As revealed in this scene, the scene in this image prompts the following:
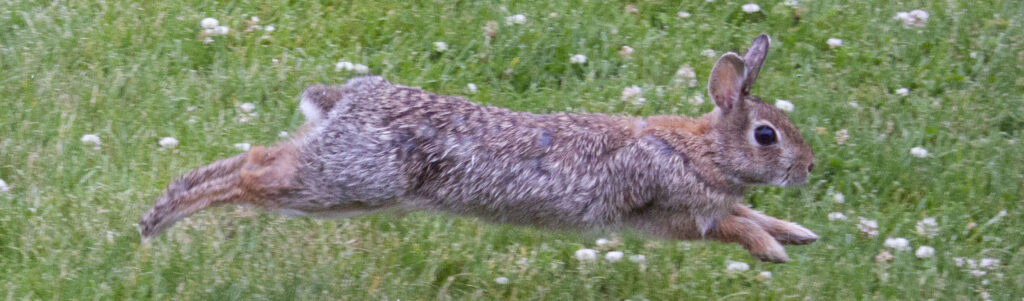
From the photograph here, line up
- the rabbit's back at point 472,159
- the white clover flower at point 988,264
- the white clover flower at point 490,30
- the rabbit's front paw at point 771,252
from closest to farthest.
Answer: the rabbit's back at point 472,159 → the rabbit's front paw at point 771,252 → the white clover flower at point 988,264 → the white clover flower at point 490,30

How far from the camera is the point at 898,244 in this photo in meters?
6.19

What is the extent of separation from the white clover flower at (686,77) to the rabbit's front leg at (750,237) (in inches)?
60.0

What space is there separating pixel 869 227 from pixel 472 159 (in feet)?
6.36

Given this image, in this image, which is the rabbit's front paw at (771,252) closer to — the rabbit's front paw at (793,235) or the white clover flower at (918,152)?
the rabbit's front paw at (793,235)


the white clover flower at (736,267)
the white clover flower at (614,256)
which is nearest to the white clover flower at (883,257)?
the white clover flower at (736,267)

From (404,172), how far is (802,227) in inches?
68.6

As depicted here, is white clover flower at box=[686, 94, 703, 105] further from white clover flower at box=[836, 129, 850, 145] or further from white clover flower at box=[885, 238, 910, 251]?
white clover flower at box=[885, 238, 910, 251]

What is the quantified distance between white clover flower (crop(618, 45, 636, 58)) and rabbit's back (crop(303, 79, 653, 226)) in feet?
5.38

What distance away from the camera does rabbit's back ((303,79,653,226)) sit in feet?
17.8

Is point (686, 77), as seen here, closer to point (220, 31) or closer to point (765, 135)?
point (765, 135)

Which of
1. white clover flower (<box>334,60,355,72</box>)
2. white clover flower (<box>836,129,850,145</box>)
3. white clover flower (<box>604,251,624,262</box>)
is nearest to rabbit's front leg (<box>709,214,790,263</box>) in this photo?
white clover flower (<box>604,251,624,262</box>)

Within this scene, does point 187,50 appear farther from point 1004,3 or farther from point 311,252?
point 1004,3

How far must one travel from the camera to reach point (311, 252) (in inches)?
232

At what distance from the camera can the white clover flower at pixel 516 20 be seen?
7.54 meters
